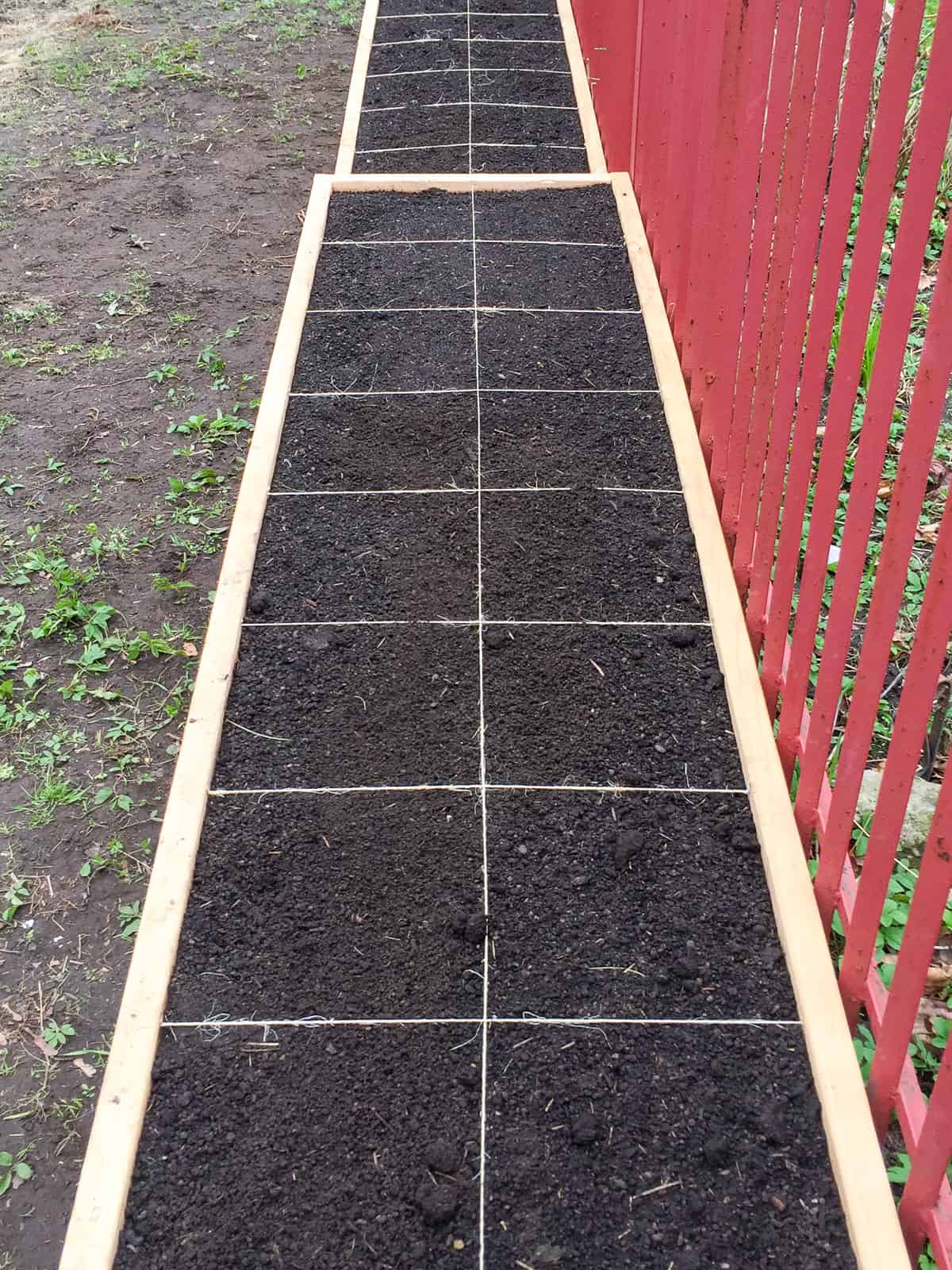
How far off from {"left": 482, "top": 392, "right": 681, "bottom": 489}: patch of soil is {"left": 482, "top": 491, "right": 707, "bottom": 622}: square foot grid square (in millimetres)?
92

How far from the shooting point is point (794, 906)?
2.00m

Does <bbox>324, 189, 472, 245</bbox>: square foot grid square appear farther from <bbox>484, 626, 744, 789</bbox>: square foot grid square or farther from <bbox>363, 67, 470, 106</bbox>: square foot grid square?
<bbox>484, 626, 744, 789</bbox>: square foot grid square

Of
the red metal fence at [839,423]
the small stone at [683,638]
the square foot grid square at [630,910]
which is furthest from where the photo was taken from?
the small stone at [683,638]

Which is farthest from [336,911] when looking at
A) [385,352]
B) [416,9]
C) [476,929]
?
[416,9]

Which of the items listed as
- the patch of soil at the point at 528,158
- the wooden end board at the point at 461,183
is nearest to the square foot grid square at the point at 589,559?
the wooden end board at the point at 461,183

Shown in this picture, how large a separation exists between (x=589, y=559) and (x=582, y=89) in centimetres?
389

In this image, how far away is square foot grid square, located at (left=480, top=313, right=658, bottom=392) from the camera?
11.2 ft

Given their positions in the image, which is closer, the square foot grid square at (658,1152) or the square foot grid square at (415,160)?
the square foot grid square at (658,1152)

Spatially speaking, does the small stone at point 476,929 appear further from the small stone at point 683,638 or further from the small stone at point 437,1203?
the small stone at point 683,638

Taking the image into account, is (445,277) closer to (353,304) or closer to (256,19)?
(353,304)

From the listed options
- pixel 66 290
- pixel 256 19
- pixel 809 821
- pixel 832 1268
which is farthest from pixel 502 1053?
pixel 256 19

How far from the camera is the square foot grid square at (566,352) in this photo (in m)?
3.40

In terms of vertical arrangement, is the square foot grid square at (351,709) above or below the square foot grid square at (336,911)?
above

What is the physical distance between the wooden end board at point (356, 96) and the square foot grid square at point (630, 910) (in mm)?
3614
